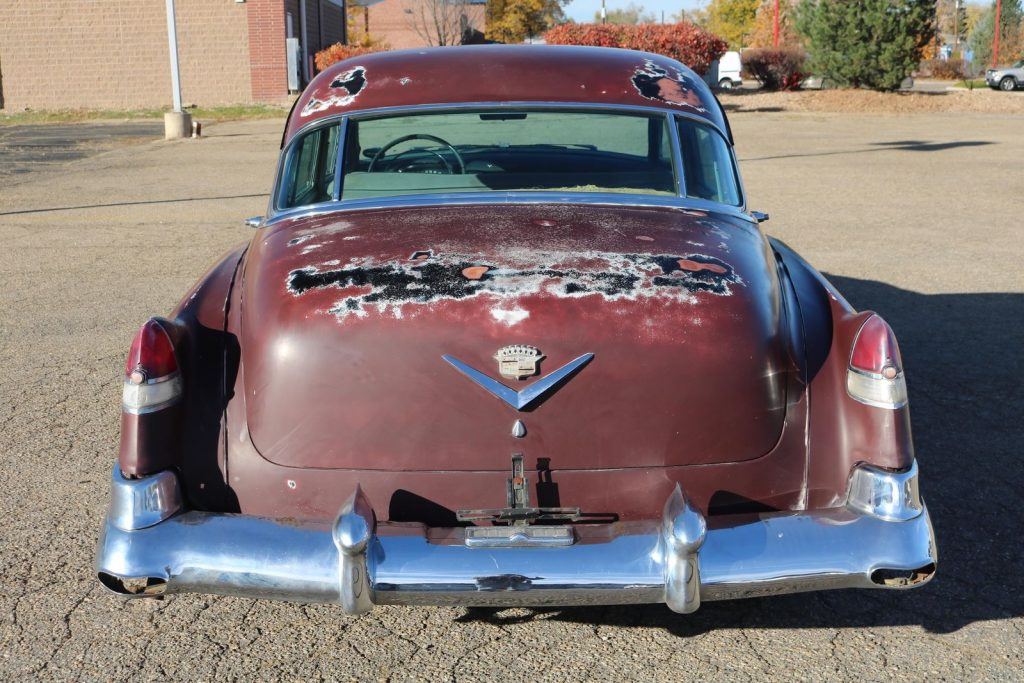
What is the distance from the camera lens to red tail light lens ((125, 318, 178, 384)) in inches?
111

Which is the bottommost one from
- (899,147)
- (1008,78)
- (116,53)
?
(1008,78)

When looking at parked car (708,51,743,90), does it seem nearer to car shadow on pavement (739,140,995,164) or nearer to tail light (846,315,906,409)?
car shadow on pavement (739,140,995,164)

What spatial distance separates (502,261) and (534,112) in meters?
1.29

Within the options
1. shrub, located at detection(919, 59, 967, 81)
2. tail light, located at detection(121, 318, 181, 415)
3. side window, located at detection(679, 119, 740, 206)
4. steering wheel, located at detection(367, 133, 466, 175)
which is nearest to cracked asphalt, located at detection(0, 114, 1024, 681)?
tail light, located at detection(121, 318, 181, 415)

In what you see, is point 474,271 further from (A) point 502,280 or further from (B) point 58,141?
(B) point 58,141

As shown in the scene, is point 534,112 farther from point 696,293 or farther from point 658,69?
point 696,293

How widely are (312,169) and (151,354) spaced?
1.51m

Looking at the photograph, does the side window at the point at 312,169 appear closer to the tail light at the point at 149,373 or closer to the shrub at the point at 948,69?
the tail light at the point at 149,373

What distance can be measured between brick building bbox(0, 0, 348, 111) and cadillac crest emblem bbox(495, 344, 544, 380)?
3162 cm

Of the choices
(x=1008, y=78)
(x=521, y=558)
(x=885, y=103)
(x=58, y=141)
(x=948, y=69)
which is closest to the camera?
(x=521, y=558)

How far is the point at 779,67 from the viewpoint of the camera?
37.2m

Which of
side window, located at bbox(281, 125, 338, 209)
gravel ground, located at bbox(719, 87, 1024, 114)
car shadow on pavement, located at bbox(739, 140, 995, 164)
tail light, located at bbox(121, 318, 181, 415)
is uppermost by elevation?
side window, located at bbox(281, 125, 338, 209)

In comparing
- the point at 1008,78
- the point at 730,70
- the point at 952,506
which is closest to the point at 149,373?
the point at 952,506

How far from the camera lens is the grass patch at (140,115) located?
28.5m
